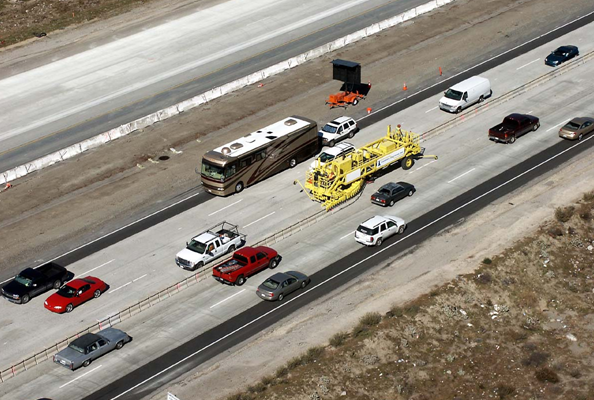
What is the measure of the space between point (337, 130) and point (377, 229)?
16368 mm

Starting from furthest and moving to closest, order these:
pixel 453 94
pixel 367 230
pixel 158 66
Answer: pixel 158 66
pixel 453 94
pixel 367 230

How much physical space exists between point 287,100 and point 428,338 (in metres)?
35.6

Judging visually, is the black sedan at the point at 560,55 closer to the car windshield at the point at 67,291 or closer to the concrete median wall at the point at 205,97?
the concrete median wall at the point at 205,97

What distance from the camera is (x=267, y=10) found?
10812cm

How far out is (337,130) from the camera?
7844cm

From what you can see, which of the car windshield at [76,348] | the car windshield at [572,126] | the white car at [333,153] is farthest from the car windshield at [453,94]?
the car windshield at [76,348]

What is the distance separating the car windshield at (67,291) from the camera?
6034 cm

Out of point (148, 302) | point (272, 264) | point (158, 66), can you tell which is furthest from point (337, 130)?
point (158, 66)

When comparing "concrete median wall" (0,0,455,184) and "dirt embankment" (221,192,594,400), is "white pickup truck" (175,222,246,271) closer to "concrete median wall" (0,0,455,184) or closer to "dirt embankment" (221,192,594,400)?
"dirt embankment" (221,192,594,400)

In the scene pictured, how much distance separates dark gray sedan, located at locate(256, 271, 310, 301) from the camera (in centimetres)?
5928

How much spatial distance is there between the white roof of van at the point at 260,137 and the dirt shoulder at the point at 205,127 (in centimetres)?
506

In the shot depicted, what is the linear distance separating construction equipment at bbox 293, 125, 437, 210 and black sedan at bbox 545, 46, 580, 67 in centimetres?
2211

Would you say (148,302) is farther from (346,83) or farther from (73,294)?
(346,83)

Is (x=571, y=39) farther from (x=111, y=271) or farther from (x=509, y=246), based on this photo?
(x=111, y=271)
